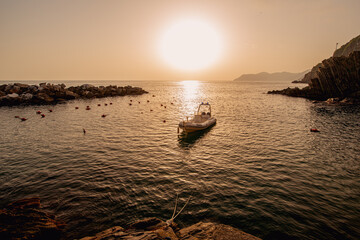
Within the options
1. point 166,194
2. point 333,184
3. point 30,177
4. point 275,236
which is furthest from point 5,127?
point 333,184

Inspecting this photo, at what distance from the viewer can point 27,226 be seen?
7.34 metres

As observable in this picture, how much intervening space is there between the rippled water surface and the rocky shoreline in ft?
4.16

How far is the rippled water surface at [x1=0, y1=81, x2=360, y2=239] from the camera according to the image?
9688mm

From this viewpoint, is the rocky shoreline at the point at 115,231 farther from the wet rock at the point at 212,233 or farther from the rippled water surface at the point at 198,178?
the rippled water surface at the point at 198,178

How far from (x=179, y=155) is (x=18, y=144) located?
20.4m

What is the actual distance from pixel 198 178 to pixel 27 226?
10306 millimetres

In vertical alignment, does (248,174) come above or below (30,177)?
above

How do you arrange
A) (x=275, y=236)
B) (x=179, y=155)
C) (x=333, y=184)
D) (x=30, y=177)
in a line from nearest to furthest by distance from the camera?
(x=275, y=236) → (x=333, y=184) → (x=30, y=177) → (x=179, y=155)

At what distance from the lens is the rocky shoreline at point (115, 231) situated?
677cm

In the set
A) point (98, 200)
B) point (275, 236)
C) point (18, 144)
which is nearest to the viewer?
point (275, 236)

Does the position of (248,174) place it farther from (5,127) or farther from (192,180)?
(5,127)

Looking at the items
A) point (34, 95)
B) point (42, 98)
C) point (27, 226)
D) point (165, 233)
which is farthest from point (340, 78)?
point (34, 95)

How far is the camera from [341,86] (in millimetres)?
61125

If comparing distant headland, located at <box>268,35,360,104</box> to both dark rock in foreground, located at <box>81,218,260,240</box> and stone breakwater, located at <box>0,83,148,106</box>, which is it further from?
stone breakwater, located at <box>0,83,148,106</box>
